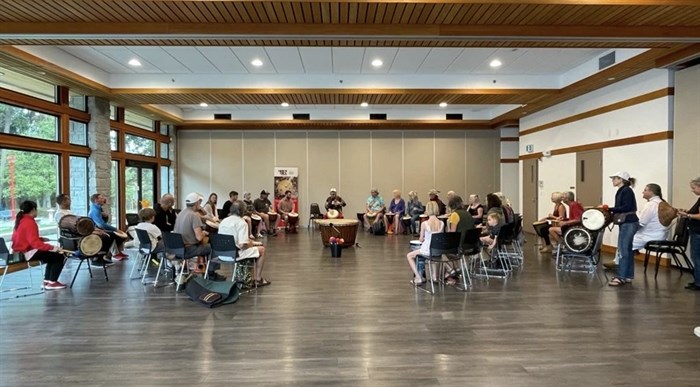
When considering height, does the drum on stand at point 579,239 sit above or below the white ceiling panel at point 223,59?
below

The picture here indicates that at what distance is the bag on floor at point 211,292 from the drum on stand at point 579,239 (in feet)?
16.7

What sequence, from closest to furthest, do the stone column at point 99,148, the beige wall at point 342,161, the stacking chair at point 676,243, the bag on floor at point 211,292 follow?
the bag on floor at point 211,292, the stacking chair at point 676,243, the stone column at point 99,148, the beige wall at point 342,161

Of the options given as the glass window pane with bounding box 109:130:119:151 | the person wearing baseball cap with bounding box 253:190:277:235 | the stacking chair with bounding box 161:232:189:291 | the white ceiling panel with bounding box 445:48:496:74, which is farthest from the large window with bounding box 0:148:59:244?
the white ceiling panel with bounding box 445:48:496:74

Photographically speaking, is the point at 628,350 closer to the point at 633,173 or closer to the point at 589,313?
the point at 589,313

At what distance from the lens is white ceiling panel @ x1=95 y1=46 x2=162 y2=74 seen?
25.3 feet

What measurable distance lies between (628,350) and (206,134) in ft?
46.7

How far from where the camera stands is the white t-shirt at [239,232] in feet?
19.4

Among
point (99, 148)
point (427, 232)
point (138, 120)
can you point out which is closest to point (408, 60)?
point (427, 232)

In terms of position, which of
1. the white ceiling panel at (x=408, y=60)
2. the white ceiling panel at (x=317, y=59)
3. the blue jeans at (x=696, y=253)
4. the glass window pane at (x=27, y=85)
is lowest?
the blue jeans at (x=696, y=253)

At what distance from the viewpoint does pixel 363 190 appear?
51.4 ft

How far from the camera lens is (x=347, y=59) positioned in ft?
27.8

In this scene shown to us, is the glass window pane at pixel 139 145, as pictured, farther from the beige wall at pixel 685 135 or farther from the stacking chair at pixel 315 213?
the beige wall at pixel 685 135

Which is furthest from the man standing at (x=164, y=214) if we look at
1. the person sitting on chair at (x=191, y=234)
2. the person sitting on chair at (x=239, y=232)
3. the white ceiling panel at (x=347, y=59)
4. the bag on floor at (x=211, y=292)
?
the white ceiling panel at (x=347, y=59)

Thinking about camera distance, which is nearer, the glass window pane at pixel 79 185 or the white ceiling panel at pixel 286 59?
the white ceiling panel at pixel 286 59
